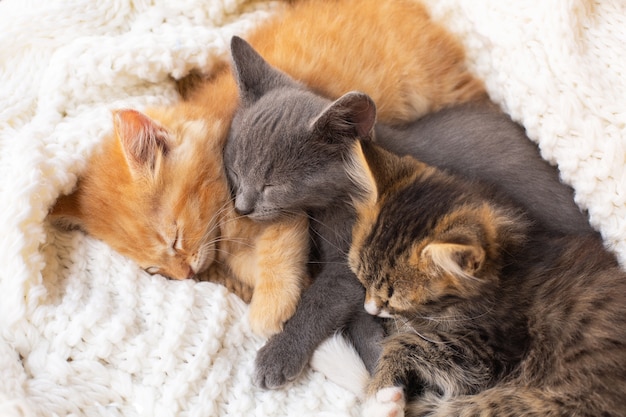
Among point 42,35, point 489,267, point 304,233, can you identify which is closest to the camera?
point 489,267

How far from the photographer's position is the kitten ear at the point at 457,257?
1.04 meters

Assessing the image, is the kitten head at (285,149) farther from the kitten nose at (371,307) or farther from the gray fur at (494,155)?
the kitten nose at (371,307)

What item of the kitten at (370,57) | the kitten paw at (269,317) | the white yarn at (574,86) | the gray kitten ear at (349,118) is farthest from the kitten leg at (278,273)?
the white yarn at (574,86)

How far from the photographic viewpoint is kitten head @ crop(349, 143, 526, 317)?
1.15 metres

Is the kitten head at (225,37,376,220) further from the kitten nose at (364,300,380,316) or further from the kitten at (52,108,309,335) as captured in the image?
the kitten nose at (364,300,380,316)

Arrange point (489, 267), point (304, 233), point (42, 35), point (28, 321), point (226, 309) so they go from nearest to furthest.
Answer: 1. point (489, 267)
2. point (28, 321)
3. point (226, 309)
4. point (304, 233)
5. point (42, 35)

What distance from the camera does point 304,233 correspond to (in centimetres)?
158

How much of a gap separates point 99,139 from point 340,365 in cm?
91

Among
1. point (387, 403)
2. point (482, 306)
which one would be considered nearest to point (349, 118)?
point (482, 306)

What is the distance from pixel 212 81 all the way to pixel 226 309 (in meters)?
0.78

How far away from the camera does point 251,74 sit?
5.11 feet

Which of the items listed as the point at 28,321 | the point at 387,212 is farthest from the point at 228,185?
the point at 28,321

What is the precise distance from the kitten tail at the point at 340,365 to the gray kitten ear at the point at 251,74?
0.72 m

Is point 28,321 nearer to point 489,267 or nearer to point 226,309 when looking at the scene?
point 226,309
